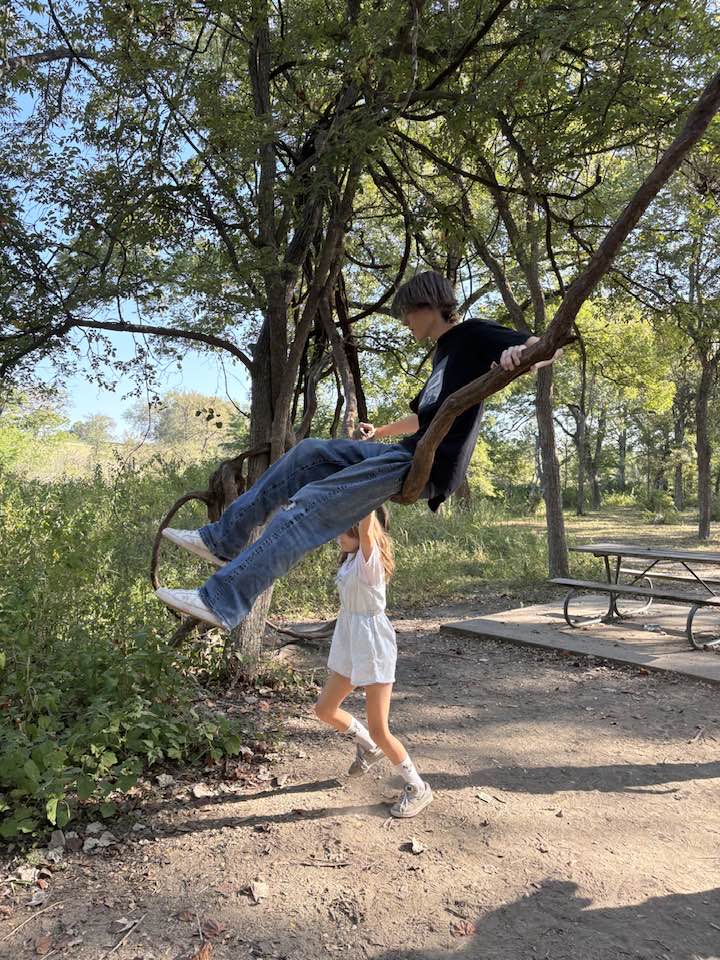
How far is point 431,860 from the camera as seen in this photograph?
308 centimetres

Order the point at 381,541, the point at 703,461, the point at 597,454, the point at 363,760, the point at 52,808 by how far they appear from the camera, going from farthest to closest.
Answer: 1. the point at 597,454
2. the point at 703,461
3. the point at 363,760
4. the point at 381,541
5. the point at 52,808

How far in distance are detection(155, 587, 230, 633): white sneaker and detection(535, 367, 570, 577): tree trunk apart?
7.59m

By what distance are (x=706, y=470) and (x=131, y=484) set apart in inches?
448

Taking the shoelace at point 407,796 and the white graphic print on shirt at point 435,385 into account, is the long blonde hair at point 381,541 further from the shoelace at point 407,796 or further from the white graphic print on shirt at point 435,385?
the shoelace at point 407,796

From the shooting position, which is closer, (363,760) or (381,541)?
(381,541)

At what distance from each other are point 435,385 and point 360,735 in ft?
6.20

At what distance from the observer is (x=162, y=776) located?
3.71 m

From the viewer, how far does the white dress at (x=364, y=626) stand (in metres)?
3.21

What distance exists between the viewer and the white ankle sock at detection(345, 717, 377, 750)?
3.65 meters

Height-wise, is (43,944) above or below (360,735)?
below

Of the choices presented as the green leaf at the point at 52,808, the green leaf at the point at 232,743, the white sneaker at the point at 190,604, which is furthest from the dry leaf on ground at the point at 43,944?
the green leaf at the point at 232,743

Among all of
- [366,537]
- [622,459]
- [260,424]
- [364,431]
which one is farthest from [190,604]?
[622,459]

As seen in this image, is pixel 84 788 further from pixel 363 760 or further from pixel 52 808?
pixel 363 760

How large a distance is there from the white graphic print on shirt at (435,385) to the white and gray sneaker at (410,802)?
1.85 m
